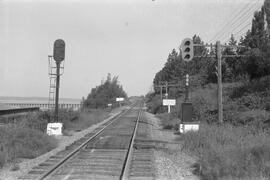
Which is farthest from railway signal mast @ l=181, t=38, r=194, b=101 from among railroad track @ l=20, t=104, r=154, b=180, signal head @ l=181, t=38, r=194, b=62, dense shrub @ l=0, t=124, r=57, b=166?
dense shrub @ l=0, t=124, r=57, b=166

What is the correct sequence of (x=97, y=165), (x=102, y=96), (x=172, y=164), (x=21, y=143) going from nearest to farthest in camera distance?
1. (x=97, y=165)
2. (x=172, y=164)
3. (x=21, y=143)
4. (x=102, y=96)

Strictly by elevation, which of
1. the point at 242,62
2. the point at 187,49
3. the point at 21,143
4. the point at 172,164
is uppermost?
the point at 242,62

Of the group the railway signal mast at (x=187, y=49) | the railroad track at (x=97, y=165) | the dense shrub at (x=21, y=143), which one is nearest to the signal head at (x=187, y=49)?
the railway signal mast at (x=187, y=49)

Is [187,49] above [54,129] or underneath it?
above

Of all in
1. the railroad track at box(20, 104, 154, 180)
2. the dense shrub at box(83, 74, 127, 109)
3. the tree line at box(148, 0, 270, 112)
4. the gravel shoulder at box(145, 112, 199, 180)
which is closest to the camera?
the railroad track at box(20, 104, 154, 180)

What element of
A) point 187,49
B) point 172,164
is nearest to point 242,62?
point 187,49

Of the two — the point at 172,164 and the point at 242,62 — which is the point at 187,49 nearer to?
the point at 172,164

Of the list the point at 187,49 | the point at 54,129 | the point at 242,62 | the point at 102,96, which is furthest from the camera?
the point at 102,96

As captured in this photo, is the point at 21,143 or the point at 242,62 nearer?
the point at 21,143

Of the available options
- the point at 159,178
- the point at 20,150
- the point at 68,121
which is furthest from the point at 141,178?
the point at 68,121

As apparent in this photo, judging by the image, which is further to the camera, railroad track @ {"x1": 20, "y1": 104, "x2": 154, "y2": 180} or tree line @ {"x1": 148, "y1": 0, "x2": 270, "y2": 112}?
tree line @ {"x1": 148, "y1": 0, "x2": 270, "y2": 112}

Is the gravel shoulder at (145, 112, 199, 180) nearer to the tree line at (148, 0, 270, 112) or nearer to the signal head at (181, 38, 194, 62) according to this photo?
the signal head at (181, 38, 194, 62)

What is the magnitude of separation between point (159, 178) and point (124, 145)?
269 inches

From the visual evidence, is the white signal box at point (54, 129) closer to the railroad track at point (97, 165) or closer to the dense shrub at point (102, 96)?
the railroad track at point (97, 165)
